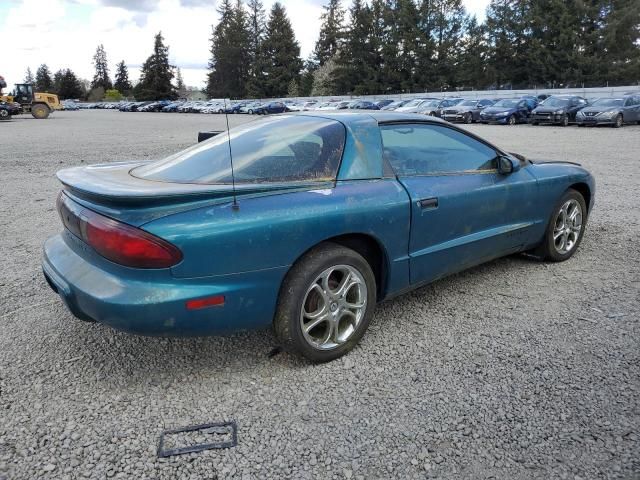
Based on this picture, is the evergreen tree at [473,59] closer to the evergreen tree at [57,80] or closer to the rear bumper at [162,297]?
the rear bumper at [162,297]

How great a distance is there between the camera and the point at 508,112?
26.4 metres

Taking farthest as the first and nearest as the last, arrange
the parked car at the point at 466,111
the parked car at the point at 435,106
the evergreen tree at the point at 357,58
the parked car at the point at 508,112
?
the evergreen tree at the point at 357,58 < the parked car at the point at 435,106 < the parked car at the point at 466,111 < the parked car at the point at 508,112

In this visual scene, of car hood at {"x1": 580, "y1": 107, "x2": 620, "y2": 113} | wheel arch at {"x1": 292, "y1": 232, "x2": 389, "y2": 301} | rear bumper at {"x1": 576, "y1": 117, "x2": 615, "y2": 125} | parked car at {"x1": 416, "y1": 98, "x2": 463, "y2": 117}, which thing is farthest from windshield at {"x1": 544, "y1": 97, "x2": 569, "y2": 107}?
wheel arch at {"x1": 292, "y1": 232, "x2": 389, "y2": 301}

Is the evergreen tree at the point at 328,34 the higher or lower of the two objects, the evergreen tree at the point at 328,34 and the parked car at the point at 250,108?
the higher

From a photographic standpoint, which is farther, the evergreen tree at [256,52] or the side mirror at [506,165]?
the evergreen tree at [256,52]

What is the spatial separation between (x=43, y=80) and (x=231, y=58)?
175ft

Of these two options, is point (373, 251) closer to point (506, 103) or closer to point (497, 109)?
point (497, 109)

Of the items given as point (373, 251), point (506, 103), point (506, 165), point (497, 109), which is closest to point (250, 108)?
point (506, 103)

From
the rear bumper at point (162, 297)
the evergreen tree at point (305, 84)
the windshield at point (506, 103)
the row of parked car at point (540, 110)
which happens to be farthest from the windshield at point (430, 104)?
the evergreen tree at point (305, 84)

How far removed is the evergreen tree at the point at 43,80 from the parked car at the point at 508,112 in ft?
371

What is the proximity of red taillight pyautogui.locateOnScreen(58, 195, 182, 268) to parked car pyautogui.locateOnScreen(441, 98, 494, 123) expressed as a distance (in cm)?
2770

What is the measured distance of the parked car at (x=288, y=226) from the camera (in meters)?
2.56

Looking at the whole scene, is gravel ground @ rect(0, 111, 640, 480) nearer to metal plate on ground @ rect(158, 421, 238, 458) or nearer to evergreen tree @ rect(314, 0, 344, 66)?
metal plate on ground @ rect(158, 421, 238, 458)

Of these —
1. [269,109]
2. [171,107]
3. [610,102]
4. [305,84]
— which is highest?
→ [305,84]
